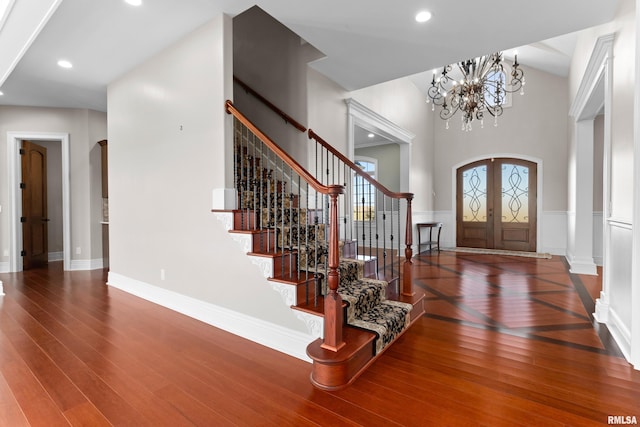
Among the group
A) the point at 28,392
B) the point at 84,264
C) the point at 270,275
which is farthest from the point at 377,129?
the point at 84,264

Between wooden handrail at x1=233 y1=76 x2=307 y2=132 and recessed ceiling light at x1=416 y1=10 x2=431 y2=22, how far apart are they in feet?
5.44

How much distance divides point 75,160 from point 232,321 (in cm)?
506

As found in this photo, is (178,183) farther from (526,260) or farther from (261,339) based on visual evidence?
(526,260)

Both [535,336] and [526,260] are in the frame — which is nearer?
[535,336]

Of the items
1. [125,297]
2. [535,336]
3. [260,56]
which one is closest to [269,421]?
[535,336]

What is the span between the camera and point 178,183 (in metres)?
3.40

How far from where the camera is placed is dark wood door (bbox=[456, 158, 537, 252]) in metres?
7.39

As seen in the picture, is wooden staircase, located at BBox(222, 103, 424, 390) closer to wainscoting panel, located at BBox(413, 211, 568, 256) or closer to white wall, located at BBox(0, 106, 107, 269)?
white wall, located at BBox(0, 106, 107, 269)

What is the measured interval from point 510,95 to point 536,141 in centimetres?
129

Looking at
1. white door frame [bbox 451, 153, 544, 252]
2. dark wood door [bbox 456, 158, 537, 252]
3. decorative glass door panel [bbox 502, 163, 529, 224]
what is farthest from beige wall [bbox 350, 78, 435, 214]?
decorative glass door panel [bbox 502, 163, 529, 224]

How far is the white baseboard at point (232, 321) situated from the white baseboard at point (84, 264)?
2.48 metres

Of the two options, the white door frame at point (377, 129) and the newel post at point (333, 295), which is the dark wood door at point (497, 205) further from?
the newel post at point (333, 295)

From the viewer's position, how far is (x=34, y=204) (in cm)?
601

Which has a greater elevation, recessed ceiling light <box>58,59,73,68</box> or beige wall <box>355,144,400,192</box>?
recessed ceiling light <box>58,59,73,68</box>
